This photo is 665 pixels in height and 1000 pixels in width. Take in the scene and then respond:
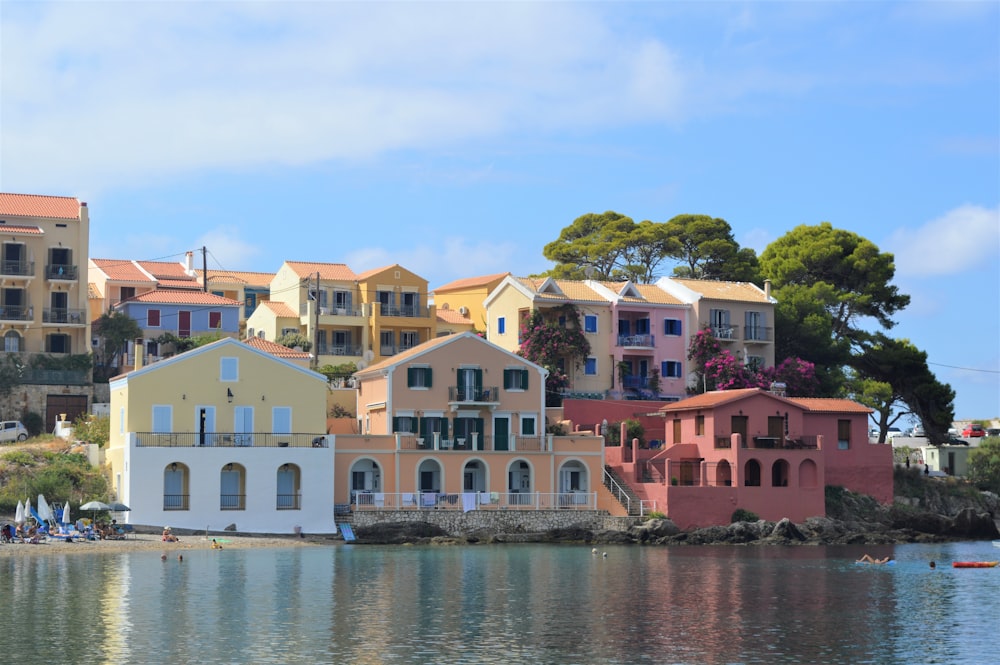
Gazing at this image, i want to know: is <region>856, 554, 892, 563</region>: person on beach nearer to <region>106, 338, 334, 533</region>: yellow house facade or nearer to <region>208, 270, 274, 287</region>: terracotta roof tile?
<region>106, 338, 334, 533</region>: yellow house facade

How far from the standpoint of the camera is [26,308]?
70312 millimetres

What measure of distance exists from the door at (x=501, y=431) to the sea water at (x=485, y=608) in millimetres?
8987

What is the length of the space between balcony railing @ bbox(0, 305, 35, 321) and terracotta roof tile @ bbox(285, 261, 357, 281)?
698 inches

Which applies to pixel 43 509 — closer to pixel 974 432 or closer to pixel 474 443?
pixel 474 443

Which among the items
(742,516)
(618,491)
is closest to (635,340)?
→ (618,491)

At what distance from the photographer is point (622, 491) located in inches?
2490

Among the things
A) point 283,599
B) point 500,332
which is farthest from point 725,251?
point 283,599

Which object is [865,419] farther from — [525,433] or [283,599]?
[283,599]

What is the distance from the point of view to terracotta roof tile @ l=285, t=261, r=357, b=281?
273 feet

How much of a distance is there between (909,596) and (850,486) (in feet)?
80.5

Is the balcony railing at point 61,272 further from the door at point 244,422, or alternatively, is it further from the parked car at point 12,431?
the door at point 244,422

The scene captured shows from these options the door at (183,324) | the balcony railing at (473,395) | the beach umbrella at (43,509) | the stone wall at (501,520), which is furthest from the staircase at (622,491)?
the door at (183,324)

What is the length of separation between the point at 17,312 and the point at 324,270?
64.1 feet

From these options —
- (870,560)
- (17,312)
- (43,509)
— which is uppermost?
(17,312)
